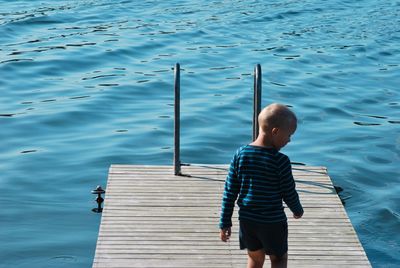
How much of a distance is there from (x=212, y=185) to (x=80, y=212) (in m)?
2.22

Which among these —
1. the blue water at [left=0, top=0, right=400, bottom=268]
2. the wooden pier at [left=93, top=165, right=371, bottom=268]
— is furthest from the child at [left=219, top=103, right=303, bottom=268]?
the blue water at [left=0, top=0, right=400, bottom=268]

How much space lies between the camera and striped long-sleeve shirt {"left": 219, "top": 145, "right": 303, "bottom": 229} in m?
7.11

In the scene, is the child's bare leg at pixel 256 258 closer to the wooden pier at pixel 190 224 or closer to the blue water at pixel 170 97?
the wooden pier at pixel 190 224

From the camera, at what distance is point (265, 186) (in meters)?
7.16

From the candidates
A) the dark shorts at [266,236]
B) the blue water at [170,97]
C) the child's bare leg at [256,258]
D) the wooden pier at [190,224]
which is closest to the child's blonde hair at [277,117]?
the dark shorts at [266,236]

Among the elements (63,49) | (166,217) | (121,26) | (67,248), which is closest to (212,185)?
(166,217)

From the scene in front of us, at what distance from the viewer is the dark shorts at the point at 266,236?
727cm

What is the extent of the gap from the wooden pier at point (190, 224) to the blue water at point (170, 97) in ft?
3.37

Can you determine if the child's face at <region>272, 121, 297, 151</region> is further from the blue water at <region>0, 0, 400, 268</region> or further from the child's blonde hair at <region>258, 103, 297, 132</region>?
the blue water at <region>0, 0, 400, 268</region>

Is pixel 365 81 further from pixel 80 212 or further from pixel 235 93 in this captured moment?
pixel 80 212

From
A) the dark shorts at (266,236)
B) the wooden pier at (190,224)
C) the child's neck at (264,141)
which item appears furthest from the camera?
the wooden pier at (190,224)

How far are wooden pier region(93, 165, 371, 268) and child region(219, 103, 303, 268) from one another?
3.69 feet

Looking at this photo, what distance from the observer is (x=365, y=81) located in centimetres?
1983

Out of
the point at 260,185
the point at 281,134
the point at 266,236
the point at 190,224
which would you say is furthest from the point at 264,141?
the point at 190,224
